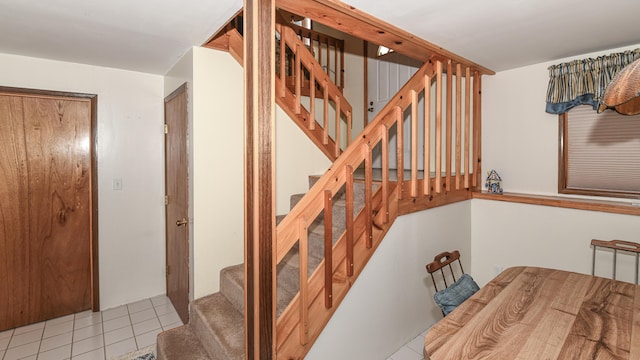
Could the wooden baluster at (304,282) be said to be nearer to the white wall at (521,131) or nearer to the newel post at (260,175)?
the newel post at (260,175)

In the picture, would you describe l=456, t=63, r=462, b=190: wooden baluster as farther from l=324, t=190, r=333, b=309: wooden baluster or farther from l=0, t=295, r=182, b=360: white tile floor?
l=0, t=295, r=182, b=360: white tile floor

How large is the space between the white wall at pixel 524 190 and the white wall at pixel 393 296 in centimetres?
47

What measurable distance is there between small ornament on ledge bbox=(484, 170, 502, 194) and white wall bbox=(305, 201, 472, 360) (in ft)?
1.56

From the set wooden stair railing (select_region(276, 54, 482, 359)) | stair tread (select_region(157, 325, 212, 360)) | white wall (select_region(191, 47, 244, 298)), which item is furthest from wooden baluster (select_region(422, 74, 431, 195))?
stair tread (select_region(157, 325, 212, 360))

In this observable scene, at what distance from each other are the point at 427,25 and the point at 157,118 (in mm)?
2661

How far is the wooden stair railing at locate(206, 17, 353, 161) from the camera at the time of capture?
2504 mm

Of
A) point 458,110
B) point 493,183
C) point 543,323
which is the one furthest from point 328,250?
point 493,183

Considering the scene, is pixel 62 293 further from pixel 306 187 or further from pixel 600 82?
pixel 600 82

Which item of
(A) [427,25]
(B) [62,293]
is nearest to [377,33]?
(A) [427,25]

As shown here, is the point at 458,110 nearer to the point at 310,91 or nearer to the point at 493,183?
the point at 493,183

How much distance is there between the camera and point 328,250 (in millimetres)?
1845

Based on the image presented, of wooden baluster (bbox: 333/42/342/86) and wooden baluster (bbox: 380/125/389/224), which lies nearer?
wooden baluster (bbox: 380/125/389/224)

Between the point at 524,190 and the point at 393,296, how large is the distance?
181cm

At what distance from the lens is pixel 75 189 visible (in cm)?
296
